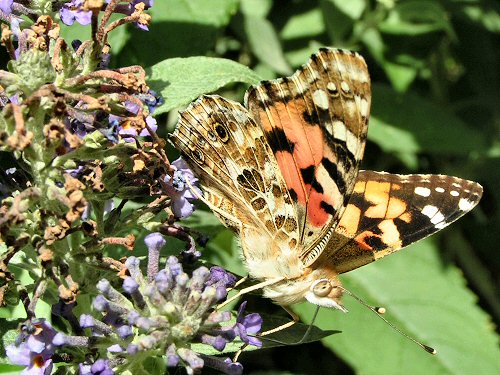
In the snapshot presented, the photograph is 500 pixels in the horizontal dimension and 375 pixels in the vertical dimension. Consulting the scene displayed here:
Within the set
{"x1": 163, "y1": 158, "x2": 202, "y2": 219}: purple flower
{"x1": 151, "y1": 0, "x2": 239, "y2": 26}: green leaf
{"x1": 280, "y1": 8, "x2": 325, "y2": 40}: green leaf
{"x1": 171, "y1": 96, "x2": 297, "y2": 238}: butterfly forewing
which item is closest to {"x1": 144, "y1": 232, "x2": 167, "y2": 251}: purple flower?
{"x1": 163, "y1": 158, "x2": 202, "y2": 219}: purple flower

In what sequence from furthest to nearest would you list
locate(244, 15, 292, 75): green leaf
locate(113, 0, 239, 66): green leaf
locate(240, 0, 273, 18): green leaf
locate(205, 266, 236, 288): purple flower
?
locate(240, 0, 273, 18): green leaf, locate(244, 15, 292, 75): green leaf, locate(113, 0, 239, 66): green leaf, locate(205, 266, 236, 288): purple flower

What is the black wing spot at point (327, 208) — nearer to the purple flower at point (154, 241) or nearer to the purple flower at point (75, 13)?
the purple flower at point (154, 241)

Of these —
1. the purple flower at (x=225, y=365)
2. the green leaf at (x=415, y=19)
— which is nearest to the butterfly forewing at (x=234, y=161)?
the purple flower at (x=225, y=365)

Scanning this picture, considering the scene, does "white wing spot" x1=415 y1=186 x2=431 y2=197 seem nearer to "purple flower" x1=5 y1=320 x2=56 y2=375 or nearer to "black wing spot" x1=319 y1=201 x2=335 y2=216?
"black wing spot" x1=319 y1=201 x2=335 y2=216

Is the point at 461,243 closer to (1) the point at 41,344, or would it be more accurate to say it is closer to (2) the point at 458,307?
(2) the point at 458,307

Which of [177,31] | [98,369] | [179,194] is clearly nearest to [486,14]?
[177,31]

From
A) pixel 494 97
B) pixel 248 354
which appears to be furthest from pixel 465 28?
pixel 248 354

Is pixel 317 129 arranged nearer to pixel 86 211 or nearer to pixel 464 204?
pixel 464 204

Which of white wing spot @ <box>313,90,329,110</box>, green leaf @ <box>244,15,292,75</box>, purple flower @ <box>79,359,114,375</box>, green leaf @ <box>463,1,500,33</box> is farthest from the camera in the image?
green leaf @ <box>463,1,500,33</box>
